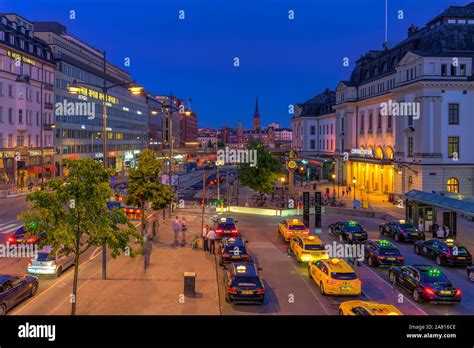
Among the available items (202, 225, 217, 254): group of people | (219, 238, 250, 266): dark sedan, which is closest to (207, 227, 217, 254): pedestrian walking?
(202, 225, 217, 254): group of people

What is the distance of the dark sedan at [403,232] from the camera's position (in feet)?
107

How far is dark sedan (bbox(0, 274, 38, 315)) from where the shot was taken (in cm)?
1691

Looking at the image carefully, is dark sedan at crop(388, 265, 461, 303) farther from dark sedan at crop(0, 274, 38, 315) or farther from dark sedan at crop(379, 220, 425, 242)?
dark sedan at crop(0, 274, 38, 315)

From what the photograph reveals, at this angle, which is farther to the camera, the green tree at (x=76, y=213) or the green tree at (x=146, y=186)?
the green tree at (x=146, y=186)

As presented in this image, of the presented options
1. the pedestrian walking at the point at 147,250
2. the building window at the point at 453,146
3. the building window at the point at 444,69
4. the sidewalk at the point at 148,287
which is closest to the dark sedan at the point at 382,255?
the sidewalk at the point at 148,287

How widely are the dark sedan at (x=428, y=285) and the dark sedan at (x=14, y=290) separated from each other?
14455 millimetres

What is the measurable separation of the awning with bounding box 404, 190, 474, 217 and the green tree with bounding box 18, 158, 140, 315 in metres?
19.6

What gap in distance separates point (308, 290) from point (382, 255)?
622 cm

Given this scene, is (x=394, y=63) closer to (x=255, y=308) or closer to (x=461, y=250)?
(x=461, y=250)

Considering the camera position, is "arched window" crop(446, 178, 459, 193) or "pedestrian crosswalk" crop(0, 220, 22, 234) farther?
"arched window" crop(446, 178, 459, 193)

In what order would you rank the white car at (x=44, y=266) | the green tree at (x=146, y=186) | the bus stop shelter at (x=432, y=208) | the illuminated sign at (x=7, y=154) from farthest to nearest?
the illuminated sign at (x=7, y=154) < the green tree at (x=146, y=186) < the bus stop shelter at (x=432, y=208) < the white car at (x=44, y=266)

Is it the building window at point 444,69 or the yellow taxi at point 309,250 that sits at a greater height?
the building window at point 444,69

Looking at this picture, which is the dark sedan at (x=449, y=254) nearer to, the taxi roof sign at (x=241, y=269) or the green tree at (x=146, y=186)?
the taxi roof sign at (x=241, y=269)

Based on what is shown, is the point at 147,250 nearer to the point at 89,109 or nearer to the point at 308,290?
the point at 308,290
